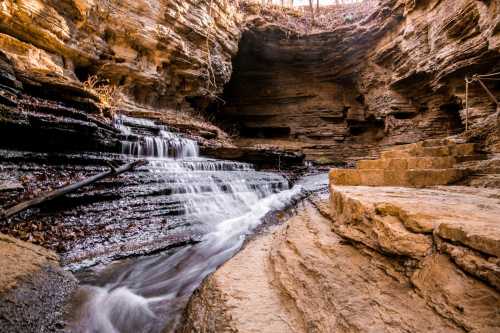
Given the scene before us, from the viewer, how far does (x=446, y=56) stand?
8977 mm

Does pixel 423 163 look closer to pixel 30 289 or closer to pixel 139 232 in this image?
pixel 139 232

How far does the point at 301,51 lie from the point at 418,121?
757 cm

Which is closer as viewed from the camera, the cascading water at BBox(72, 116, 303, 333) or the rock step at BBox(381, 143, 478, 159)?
the cascading water at BBox(72, 116, 303, 333)

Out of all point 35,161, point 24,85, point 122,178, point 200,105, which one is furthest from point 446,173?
point 200,105

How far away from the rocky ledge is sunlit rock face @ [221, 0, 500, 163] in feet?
30.0

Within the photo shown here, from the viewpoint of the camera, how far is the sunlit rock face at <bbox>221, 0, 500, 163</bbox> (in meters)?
8.57

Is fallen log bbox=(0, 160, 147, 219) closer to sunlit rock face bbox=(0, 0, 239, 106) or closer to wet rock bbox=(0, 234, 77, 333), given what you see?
wet rock bbox=(0, 234, 77, 333)

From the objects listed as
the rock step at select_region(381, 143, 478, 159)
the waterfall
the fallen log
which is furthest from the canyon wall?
the rock step at select_region(381, 143, 478, 159)

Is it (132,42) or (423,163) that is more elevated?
(132,42)

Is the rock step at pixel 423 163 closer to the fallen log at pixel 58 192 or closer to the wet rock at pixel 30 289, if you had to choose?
the wet rock at pixel 30 289

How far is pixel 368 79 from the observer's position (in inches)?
539

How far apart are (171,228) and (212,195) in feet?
4.71

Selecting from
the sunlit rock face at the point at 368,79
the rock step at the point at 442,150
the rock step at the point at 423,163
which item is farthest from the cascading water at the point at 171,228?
the sunlit rock face at the point at 368,79

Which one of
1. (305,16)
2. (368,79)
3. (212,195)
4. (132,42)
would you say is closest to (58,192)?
(212,195)
